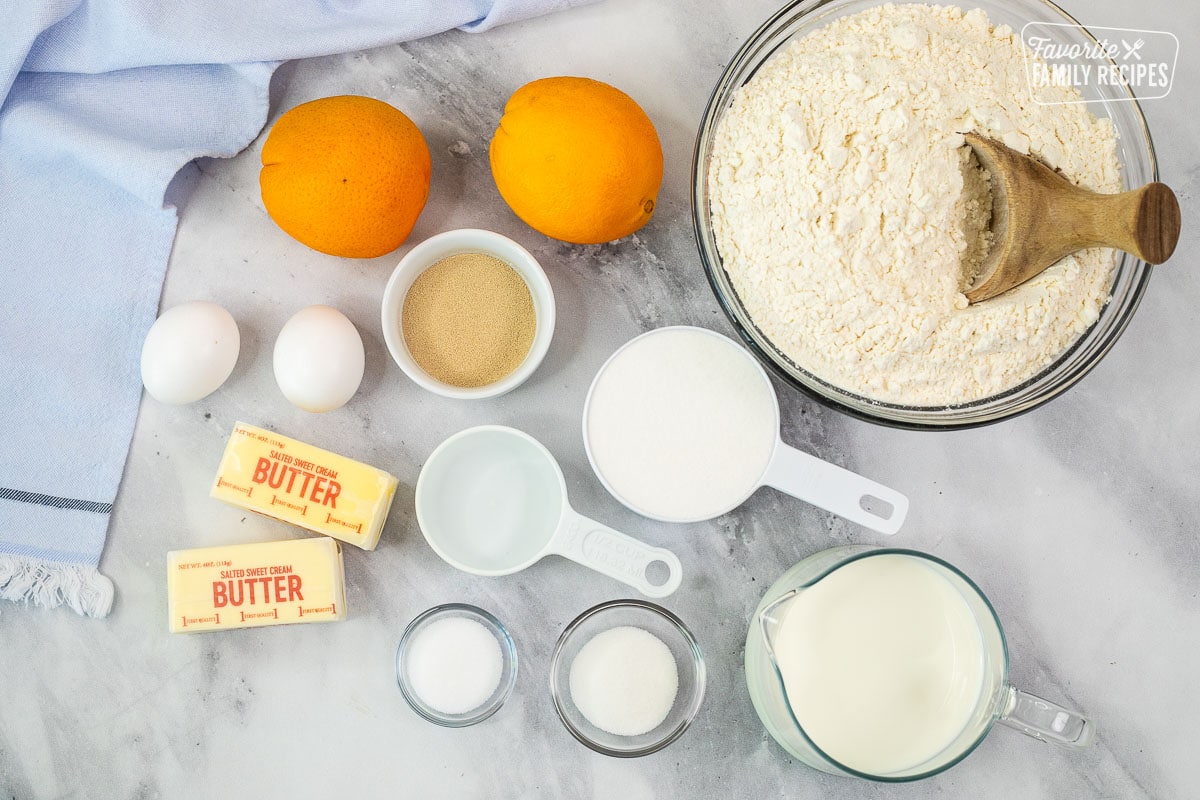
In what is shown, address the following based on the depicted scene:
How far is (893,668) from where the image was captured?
0.99m

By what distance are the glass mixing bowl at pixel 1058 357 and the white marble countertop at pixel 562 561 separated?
0.18 m

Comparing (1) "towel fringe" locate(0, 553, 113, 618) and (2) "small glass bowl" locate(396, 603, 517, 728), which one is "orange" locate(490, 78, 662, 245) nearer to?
(2) "small glass bowl" locate(396, 603, 517, 728)

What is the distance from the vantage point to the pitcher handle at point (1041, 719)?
96cm

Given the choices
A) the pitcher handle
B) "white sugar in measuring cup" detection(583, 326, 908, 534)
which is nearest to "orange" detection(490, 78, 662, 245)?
"white sugar in measuring cup" detection(583, 326, 908, 534)

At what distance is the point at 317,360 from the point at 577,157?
413 mm

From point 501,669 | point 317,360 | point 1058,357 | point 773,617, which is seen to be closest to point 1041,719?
point 773,617

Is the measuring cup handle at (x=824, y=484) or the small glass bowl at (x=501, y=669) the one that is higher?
the measuring cup handle at (x=824, y=484)

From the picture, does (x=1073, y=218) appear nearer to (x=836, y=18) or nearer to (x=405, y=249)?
(x=836, y=18)

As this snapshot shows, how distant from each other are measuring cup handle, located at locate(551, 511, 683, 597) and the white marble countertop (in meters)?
0.08

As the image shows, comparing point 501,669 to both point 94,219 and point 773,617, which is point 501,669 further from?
point 94,219

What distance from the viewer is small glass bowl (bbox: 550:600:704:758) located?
42.1 inches

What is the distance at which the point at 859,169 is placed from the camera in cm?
83

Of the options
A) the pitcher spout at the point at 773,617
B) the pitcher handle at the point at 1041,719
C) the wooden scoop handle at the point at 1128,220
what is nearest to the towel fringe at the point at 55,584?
the pitcher spout at the point at 773,617

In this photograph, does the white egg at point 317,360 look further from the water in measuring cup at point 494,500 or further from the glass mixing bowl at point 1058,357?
the glass mixing bowl at point 1058,357
